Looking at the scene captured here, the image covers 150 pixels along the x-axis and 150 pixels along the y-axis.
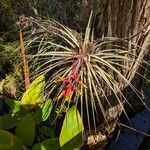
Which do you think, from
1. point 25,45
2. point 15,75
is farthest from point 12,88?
point 25,45

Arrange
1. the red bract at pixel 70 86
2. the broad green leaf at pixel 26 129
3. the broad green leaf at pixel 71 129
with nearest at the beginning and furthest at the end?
1. the red bract at pixel 70 86
2. the broad green leaf at pixel 71 129
3. the broad green leaf at pixel 26 129

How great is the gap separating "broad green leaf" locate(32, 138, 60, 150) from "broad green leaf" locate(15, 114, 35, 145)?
0.23ft

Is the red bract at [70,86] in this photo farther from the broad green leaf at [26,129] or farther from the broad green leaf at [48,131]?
the broad green leaf at [48,131]

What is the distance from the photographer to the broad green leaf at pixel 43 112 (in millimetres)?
1924

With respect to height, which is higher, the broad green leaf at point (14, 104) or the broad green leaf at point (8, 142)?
the broad green leaf at point (14, 104)

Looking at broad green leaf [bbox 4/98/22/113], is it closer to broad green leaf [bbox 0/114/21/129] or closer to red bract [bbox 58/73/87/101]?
broad green leaf [bbox 0/114/21/129]

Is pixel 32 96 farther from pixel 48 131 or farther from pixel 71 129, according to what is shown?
pixel 71 129

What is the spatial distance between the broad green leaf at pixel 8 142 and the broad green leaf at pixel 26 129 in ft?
0.21

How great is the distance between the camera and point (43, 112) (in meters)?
1.96

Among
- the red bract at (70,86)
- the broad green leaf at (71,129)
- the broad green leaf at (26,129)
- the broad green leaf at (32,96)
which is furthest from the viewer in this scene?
the broad green leaf at (32,96)

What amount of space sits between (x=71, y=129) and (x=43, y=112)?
26 centimetres

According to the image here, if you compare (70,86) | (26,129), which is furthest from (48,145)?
(70,86)

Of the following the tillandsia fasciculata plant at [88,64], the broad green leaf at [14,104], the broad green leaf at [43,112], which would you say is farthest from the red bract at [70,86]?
the broad green leaf at [14,104]

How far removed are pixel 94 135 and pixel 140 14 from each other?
0.72 metres
